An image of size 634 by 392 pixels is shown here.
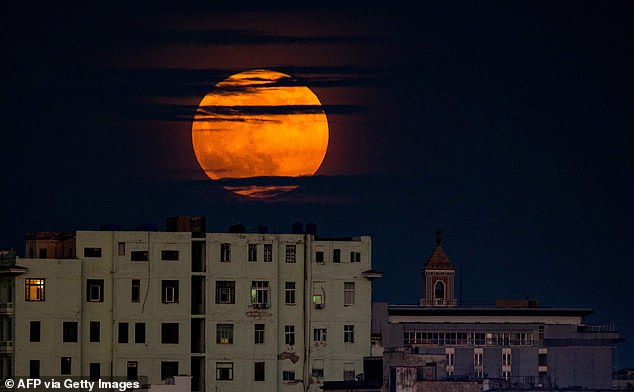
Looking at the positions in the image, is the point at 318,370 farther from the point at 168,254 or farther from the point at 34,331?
the point at 34,331

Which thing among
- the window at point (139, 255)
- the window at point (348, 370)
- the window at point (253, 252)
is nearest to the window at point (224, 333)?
the window at point (253, 252)

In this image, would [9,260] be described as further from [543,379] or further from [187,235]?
[543,379]

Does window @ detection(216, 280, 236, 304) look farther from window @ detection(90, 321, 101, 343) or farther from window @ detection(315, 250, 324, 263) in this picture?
window @ detection(90, 321, 101, 343)

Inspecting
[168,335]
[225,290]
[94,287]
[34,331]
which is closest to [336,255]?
[225,290]

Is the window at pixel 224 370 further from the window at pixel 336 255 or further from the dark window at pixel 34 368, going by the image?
the dark window at pixel 34 368

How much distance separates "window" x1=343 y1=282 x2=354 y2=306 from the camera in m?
112

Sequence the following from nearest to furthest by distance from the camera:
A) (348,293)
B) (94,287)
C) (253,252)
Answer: (94,287), (253,252), (348,293)

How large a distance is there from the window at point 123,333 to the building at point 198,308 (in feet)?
0.15

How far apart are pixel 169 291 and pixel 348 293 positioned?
27.3ft

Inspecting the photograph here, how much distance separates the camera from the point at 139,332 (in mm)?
109562

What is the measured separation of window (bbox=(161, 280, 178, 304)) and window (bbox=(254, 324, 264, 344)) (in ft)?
12.9

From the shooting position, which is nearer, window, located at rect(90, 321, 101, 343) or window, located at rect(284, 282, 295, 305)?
window, located at rect(90, 321, 101, 343)

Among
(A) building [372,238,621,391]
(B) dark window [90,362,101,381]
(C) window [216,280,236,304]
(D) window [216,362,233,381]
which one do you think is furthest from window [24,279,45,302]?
(A) building [372,238,621,391]

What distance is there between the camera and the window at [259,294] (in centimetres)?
11069
